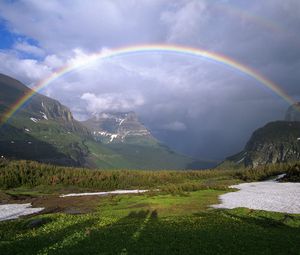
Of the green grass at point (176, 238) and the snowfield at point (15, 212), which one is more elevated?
the snowfield at point (15, 212)

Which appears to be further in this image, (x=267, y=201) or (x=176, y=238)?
(x=267, y=201)

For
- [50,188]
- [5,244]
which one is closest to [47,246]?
[5,244]

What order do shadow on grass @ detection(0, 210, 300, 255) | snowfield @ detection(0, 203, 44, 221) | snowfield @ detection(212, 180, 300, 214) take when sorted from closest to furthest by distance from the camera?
shadow on grass @ detection(0, 210, 300, 255), snowfield @ detection(212, 180, 300, 214), snowfield @ detection(0, 203, 44, 221)

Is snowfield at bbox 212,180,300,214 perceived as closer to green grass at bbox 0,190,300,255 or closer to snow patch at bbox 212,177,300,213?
snow patch at bbox 212,177,300,213

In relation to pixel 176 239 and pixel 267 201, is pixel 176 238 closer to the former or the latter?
pixel 176 239

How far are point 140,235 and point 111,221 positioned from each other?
15.4 metres

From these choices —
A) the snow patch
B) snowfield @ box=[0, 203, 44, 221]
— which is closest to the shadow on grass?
the snow patch

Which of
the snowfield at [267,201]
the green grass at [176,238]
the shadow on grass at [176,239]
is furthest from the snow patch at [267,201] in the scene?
the shadow on grass at [176,239]

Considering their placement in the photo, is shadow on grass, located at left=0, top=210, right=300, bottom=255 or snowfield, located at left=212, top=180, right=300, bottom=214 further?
snowfield, located at left=212, top=180, right=300, bottom=214

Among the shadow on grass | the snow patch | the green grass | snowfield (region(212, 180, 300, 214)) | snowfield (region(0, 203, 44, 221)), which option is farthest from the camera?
Result: snowfield (region(0, 203, 44, 221))

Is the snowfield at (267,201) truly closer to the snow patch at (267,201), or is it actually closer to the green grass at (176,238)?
the snow patch at (267,201)

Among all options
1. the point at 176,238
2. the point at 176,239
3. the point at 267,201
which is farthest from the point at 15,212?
the point at 176,239

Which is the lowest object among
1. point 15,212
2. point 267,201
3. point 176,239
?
point 176,239

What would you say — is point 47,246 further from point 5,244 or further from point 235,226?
point 235,226
